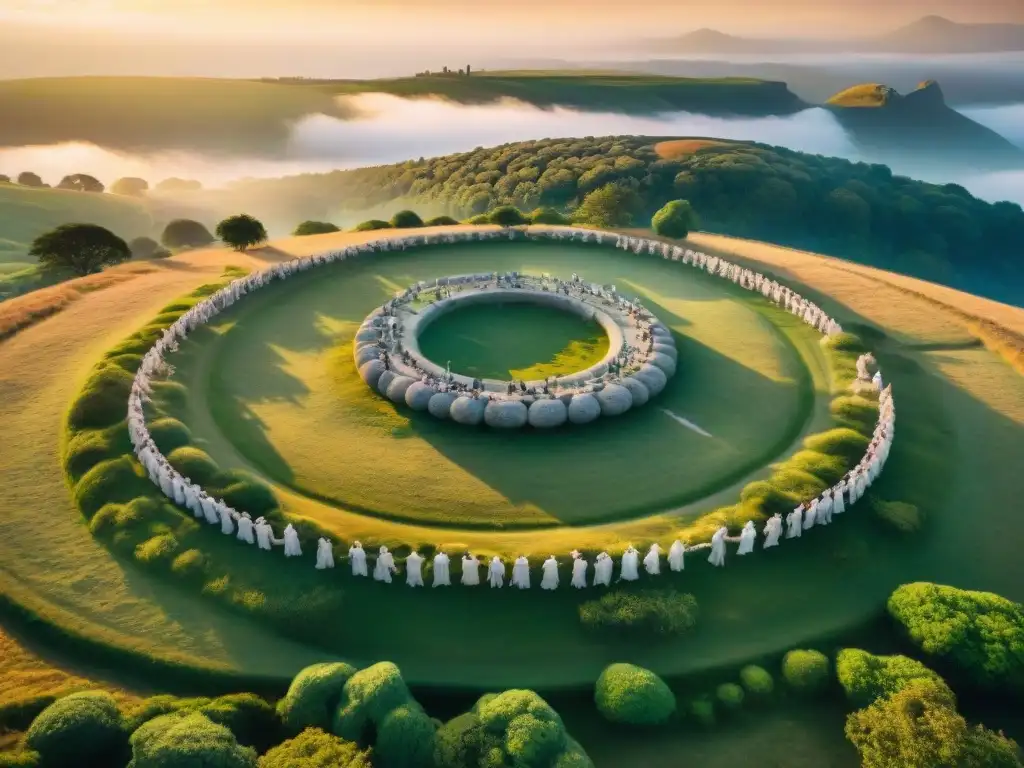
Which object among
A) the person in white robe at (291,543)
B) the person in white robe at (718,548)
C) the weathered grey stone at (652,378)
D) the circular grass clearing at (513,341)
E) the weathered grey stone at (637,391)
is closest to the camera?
the person in white robe at (291,543)

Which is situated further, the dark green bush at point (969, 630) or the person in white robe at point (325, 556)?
the person in white robe at point (325, 556)

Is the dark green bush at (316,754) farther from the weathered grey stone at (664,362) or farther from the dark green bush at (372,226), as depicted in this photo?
the dark green bush at (372,226)

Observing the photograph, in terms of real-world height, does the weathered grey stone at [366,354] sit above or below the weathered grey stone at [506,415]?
above

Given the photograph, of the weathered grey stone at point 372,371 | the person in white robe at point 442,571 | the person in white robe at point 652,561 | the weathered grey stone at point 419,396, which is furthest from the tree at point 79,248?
the person in white robe at point 652,561

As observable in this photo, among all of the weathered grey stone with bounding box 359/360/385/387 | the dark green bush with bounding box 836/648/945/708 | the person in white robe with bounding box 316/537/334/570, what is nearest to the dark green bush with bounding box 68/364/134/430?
the weathered grey stone with bounding box 359/360/385/387

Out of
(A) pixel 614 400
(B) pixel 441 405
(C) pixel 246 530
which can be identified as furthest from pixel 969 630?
(C) pixel 246 530

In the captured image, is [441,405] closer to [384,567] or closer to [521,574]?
[384,567]

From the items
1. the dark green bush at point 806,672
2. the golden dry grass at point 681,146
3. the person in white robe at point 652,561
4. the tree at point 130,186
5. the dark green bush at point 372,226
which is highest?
the golden dry grass at point 681,146

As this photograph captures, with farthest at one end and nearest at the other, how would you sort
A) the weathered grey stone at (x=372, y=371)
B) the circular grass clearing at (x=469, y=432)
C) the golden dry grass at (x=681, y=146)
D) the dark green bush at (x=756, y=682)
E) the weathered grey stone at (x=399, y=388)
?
the golden dry grass at (x=681, y=146)
the weathered grey stone at (x=372, y=371)
the weathered grey stone at (x=399, y=388)
the circular grass clearing at (x=469, y=432)
the dark green bush at (x=756, y=682)

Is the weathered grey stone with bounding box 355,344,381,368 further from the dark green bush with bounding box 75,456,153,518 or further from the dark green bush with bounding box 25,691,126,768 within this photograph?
the dark green bush with bounding box 25,691,126,768
